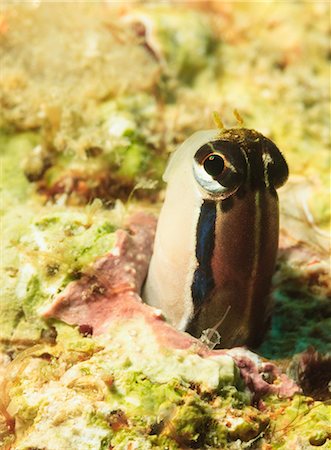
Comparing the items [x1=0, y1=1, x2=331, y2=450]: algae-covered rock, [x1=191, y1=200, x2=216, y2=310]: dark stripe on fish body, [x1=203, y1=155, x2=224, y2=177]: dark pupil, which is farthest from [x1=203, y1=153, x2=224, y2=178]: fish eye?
[x1=0, y1=1, x2=331, y2=450]: algae-covered rock

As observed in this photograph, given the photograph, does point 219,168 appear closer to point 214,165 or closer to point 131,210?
point 214,165

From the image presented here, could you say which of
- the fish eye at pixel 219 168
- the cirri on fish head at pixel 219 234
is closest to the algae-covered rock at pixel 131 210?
the cirri on fish head at pixel 219 234

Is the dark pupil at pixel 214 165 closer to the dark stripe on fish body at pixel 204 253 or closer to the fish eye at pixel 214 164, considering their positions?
the fish eye at pixel 214 164

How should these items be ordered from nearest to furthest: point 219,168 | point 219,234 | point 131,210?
point 219,168, point 219,234, point 131,210

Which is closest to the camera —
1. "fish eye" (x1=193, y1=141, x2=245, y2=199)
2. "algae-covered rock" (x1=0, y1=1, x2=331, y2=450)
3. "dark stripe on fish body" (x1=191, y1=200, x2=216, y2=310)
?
"algae-covered rock" (x1=0, y1=1, x2=331, y2=450)

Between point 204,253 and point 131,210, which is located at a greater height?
point 204,253

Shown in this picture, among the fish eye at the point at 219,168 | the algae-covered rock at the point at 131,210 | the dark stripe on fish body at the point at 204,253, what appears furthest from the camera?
the dark stripe on fish body at the point at 204,253

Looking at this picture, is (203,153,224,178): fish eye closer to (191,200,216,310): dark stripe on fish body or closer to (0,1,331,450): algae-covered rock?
(191,200,216,310): dark stripe on fish body

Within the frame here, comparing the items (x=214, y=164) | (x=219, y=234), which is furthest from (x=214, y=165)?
(x=219, y=234)
